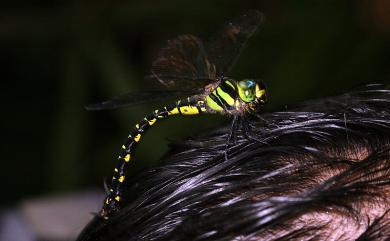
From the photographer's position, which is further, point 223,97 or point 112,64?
point 112,64

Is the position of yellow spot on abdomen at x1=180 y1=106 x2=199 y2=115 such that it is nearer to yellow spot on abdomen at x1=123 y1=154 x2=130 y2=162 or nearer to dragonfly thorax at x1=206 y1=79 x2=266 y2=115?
dragonfly thorax at x1=206 y1=79 x2=266 y2=115

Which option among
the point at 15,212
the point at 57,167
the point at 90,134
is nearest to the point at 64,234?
the point at 15,212

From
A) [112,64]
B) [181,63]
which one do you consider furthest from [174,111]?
[112,64]

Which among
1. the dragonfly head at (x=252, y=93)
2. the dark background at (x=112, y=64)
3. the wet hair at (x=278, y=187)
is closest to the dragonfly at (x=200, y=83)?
the dragonfly head at (x=252, y=93)

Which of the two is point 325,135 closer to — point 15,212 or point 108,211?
point 108,211

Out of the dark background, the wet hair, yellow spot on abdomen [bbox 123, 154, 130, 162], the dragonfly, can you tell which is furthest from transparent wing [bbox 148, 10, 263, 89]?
the dark background

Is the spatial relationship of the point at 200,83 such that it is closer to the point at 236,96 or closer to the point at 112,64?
the point at 236,96
